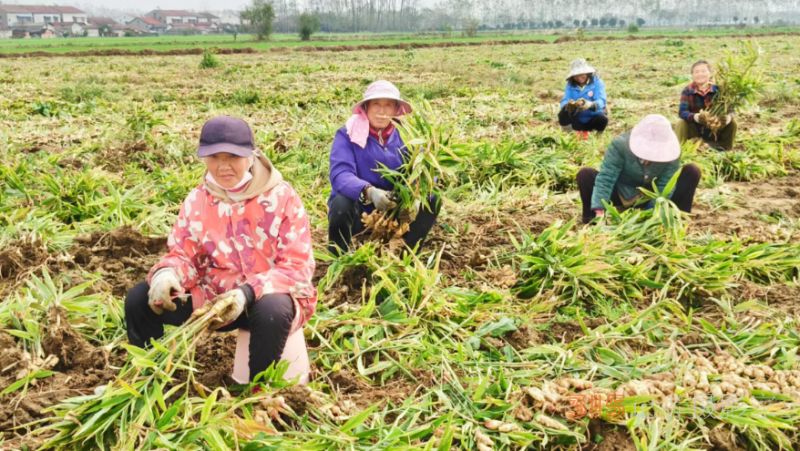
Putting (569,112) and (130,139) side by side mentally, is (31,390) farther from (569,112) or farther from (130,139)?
(569,112)

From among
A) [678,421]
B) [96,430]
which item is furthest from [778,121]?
[96,430]

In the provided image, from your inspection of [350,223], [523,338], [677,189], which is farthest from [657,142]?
[350,223]

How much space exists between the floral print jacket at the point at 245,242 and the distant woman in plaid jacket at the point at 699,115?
15.0ft

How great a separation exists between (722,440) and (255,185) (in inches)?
78.7

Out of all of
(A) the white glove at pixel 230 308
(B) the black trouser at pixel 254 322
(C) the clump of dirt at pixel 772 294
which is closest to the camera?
(A) the white glove at pixel 230 308

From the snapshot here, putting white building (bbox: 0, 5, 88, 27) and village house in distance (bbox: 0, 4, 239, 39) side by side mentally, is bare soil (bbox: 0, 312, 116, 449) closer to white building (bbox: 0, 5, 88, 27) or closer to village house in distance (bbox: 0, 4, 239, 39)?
village house in distance (bbox: 0, 4, 239, 39)

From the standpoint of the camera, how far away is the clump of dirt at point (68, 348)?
8.38 feet

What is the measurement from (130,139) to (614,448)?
18.7 ft

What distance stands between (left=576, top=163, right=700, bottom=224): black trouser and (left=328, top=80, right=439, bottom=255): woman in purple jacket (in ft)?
4.24

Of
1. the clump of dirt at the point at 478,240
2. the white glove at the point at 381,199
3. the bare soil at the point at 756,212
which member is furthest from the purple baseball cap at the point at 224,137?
the bare soil at the point at 756,212

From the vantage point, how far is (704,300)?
10.5 feet

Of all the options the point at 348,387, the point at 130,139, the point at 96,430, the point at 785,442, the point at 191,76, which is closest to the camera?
the point at 96,430

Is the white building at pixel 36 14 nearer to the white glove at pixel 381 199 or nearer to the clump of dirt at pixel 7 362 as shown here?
the white glove at pixel 381 199

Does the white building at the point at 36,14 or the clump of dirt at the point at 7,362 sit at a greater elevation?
the white building at the point at 36,14
